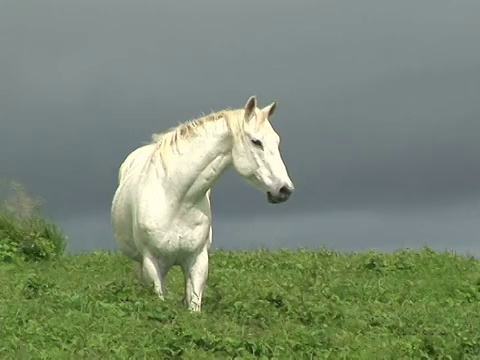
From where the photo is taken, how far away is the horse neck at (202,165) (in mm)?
9570

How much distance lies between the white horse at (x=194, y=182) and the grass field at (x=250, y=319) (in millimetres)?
439

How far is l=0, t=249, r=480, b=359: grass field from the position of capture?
29.0ft

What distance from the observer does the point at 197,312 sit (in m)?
9.74

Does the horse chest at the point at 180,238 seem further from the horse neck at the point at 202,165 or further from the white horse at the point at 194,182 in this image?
the horse neck at the point at 202,165

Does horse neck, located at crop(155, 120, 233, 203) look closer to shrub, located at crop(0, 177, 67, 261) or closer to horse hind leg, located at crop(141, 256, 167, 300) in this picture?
horse hind leg, located at crop(141, 256, 167, 300)

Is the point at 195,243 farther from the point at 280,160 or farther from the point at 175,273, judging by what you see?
the point at 175,273

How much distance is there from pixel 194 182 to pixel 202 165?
0.58 feet

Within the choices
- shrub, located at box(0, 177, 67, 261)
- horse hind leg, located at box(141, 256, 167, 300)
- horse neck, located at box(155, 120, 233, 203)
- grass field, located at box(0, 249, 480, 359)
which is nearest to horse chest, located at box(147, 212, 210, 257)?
horse hind leg, located at box(141, 256, 167, 300)

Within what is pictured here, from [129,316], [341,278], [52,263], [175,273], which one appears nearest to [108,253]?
[52,263]

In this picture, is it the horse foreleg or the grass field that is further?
the horse foreleg

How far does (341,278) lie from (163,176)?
5785 millimetres

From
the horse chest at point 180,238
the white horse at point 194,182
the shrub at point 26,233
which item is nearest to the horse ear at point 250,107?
the white horse at point 194,182

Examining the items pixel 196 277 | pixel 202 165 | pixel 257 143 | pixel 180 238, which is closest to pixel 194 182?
pixel 202 165

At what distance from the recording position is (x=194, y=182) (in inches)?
379
